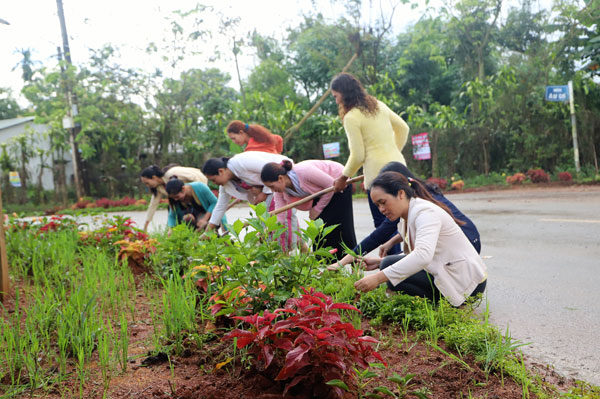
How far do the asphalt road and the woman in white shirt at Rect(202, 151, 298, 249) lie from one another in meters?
2.11

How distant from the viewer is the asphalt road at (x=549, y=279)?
9.37 ft

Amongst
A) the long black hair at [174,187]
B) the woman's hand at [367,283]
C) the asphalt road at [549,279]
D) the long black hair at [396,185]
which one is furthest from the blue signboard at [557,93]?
the woman's hand at [367,283]

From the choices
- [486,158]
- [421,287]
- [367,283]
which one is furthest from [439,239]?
[486,158]

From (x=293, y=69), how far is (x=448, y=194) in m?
18.3

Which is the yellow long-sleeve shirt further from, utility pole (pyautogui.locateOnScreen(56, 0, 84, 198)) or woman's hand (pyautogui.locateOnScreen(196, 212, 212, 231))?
utility pole (pyautogui.locateOnScreen(56, 0, 84, 198))

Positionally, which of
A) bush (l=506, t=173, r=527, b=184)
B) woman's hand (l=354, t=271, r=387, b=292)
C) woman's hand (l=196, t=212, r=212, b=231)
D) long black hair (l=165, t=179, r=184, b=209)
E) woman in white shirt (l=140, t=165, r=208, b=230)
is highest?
woman in white shirt (l=140, t=165, r=208, b=230)

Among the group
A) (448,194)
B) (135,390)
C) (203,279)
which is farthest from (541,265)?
(448,194)

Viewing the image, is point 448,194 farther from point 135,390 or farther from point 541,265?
point 135,390

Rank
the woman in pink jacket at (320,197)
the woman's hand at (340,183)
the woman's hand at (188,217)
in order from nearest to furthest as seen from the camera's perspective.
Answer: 1. the woman's hand at (340,183)
2. the woman in pink jacket at (320,197)
3. the woman's hand at (188,217)

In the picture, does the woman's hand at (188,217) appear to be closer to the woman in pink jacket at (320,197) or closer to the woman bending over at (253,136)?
the woman bending over at (253,136)

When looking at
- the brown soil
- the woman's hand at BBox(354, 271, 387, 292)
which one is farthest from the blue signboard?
the brown soil

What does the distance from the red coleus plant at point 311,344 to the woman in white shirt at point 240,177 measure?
2.90 metres

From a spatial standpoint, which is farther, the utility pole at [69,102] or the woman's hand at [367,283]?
the utility pole at [69,102]

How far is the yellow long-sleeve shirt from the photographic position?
15.5 feet
